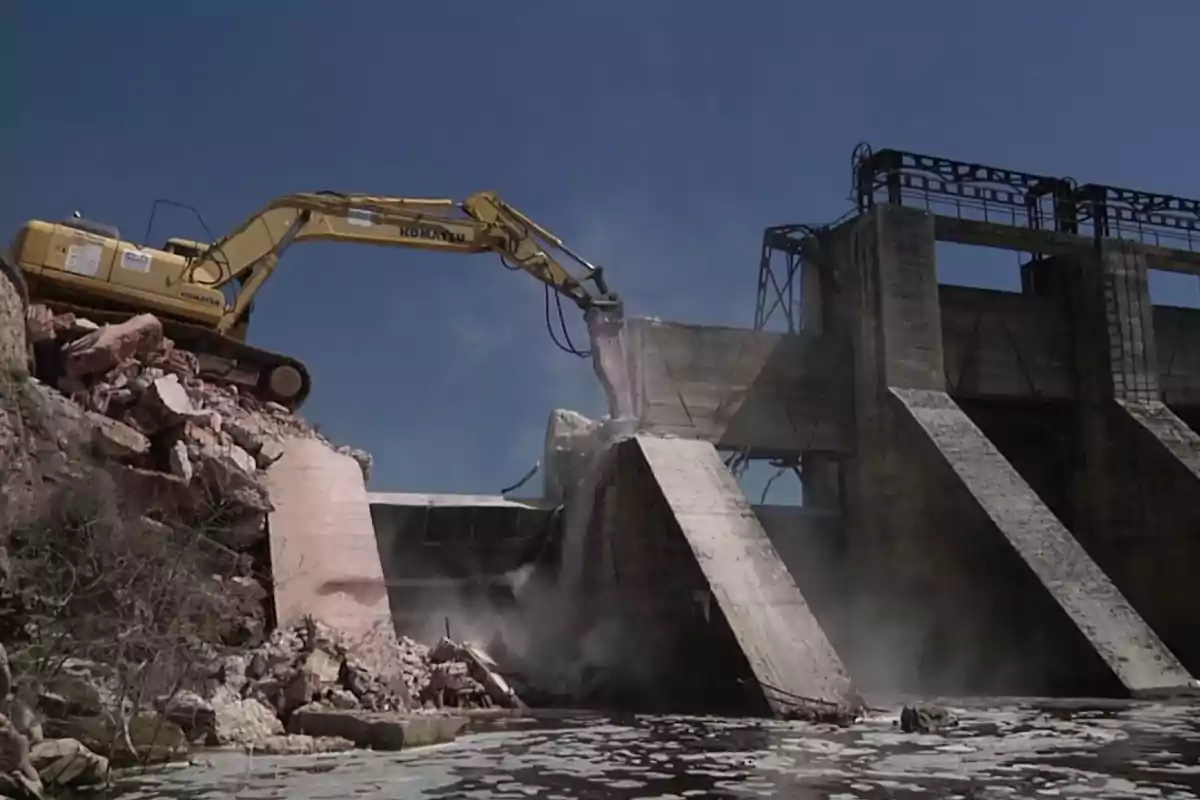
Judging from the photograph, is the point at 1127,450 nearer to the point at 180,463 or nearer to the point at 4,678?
the point at 180,463

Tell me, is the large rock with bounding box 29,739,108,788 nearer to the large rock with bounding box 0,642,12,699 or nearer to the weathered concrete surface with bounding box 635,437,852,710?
the large rock with bounding box 0,642,12,699

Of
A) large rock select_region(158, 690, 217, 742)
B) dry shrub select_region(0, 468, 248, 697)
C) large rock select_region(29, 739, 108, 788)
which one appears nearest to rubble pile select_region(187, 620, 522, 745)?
large rock select_region(158, 690, 217, 742)

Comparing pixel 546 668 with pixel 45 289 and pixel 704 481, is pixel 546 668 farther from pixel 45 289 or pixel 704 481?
pixel 45 289

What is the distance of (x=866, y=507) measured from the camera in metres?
18.1

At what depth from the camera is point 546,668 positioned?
15.3 m

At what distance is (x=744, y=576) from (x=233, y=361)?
7.54m

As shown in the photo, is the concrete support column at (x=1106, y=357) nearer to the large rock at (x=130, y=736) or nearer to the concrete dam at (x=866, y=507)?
the concrete dam at (x=866, y=507)

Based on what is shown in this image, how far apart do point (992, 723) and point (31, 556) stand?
26.6ft

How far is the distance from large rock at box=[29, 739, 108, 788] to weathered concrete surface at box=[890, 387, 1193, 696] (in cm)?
1057

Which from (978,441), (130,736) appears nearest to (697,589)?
(978,441)

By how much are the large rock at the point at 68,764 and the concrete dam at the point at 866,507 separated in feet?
17.7

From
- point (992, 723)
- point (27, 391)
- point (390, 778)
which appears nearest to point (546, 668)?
point (992, 723)

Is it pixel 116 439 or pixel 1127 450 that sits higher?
pixel 1127 450

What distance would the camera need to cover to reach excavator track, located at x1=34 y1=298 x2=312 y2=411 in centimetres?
1495
